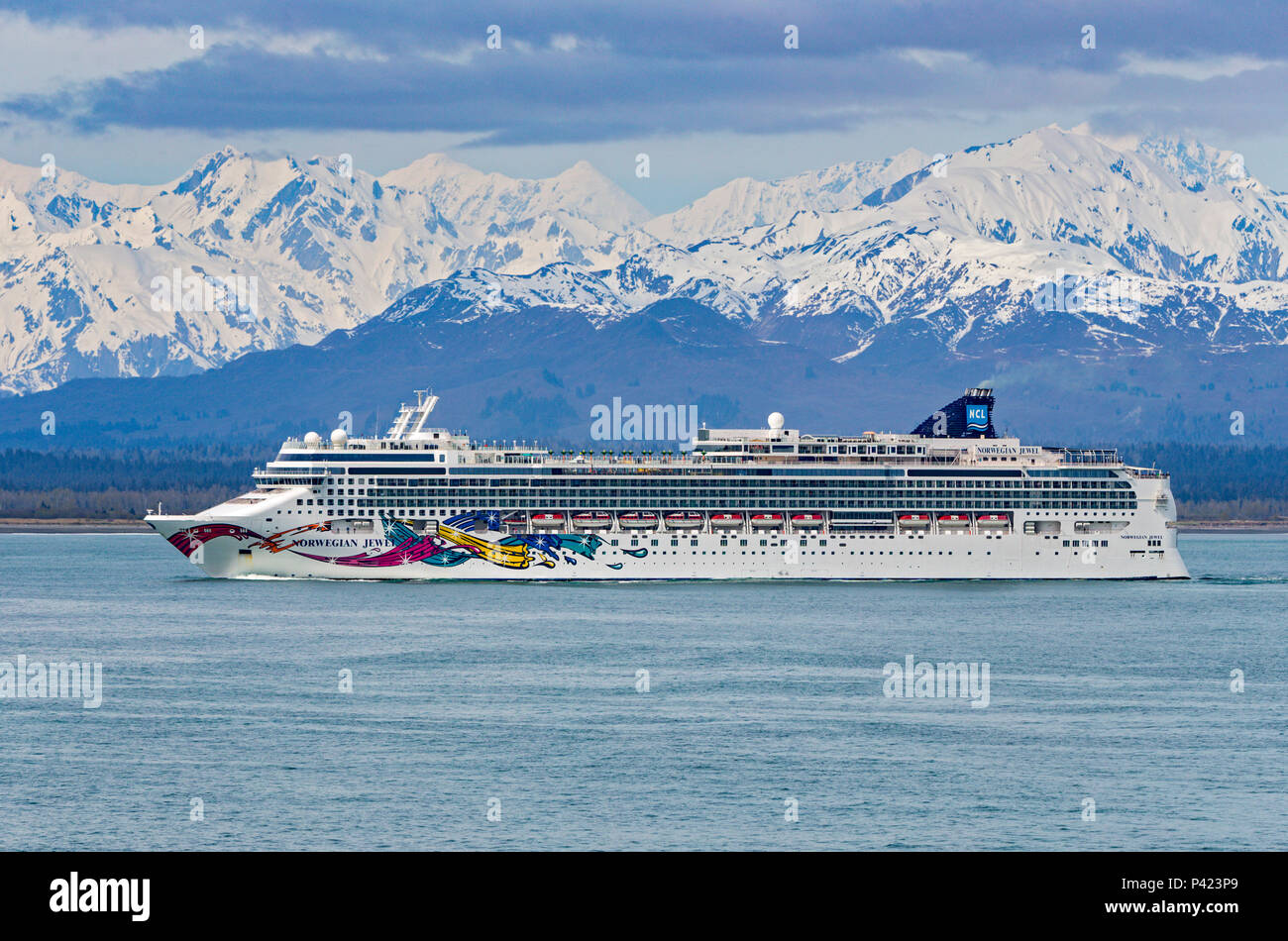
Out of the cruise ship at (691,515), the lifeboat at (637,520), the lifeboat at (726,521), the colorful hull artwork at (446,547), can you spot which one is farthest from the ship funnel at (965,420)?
the colorful hull artwork at (446,547)

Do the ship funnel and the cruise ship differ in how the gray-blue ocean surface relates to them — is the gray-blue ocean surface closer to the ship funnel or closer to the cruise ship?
the cruise ship

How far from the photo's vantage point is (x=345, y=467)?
316 feet

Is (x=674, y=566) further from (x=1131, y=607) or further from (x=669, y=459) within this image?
(x=1131, y=607)

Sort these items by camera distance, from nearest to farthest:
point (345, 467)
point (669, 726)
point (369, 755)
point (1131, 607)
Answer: point (369, 755), point (669, 726), point (1131, 607), point (345, 467)

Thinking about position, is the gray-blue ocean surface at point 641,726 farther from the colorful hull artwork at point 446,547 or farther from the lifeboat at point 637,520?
the lifeboat at point 637,520

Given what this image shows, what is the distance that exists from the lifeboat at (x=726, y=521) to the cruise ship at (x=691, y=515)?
0.07 metres

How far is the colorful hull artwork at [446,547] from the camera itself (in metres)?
95.4

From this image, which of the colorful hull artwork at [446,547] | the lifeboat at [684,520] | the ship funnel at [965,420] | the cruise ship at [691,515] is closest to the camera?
the colorful hull artwork at [446,547]

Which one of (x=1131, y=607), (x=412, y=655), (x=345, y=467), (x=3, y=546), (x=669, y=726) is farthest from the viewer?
(x=3, y=546)

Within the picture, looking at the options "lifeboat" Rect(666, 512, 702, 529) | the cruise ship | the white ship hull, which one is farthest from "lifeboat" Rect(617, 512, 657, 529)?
"lifeboat" Rect(666, 512, 702, 529)

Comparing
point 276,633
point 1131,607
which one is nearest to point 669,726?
point 276,633

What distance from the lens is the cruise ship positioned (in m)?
95.9
